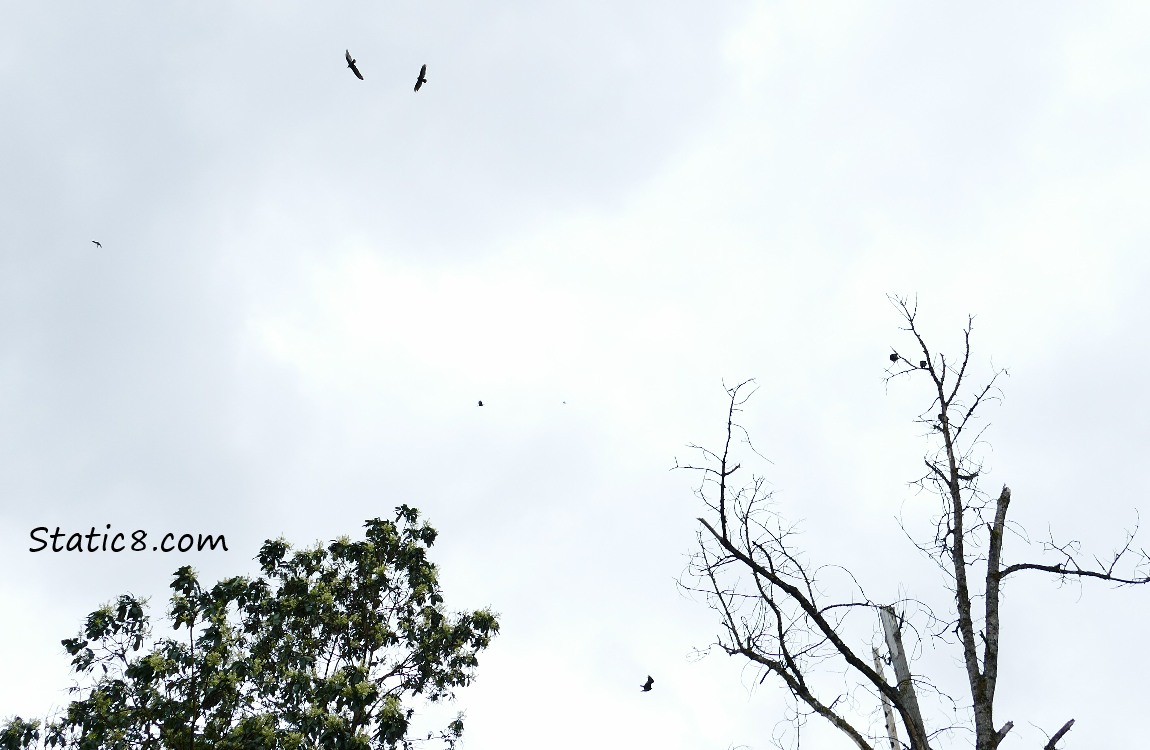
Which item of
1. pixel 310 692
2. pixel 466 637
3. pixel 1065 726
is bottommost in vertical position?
pixel 1065 726

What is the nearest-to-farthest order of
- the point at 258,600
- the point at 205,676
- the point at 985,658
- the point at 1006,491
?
the point at 985,658 → the point at 1006,491 → the point at 205,676 → the point at 258,600

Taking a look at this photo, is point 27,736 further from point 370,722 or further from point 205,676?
point 370,722

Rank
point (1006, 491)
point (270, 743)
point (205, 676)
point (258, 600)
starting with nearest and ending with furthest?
point (1006, 491) → point (270, 743) → point (205, 676) → point (258, 600)

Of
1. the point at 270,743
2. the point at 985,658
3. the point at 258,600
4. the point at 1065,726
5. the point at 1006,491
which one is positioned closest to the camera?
the point at 1065,726

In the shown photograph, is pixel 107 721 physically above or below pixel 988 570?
above

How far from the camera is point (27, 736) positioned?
Answer: 1484 cm

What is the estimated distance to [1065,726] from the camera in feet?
18.4

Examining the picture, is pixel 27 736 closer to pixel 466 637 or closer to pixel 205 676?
pixel 205 676

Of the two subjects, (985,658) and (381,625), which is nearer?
(985,658)

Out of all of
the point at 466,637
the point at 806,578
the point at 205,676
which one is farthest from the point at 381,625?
the point at 806,578

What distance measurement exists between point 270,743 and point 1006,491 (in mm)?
12614

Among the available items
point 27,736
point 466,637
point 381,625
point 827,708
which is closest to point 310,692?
point 381,625

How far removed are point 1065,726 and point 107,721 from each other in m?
14.7

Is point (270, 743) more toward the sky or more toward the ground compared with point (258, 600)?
more toward the ground
